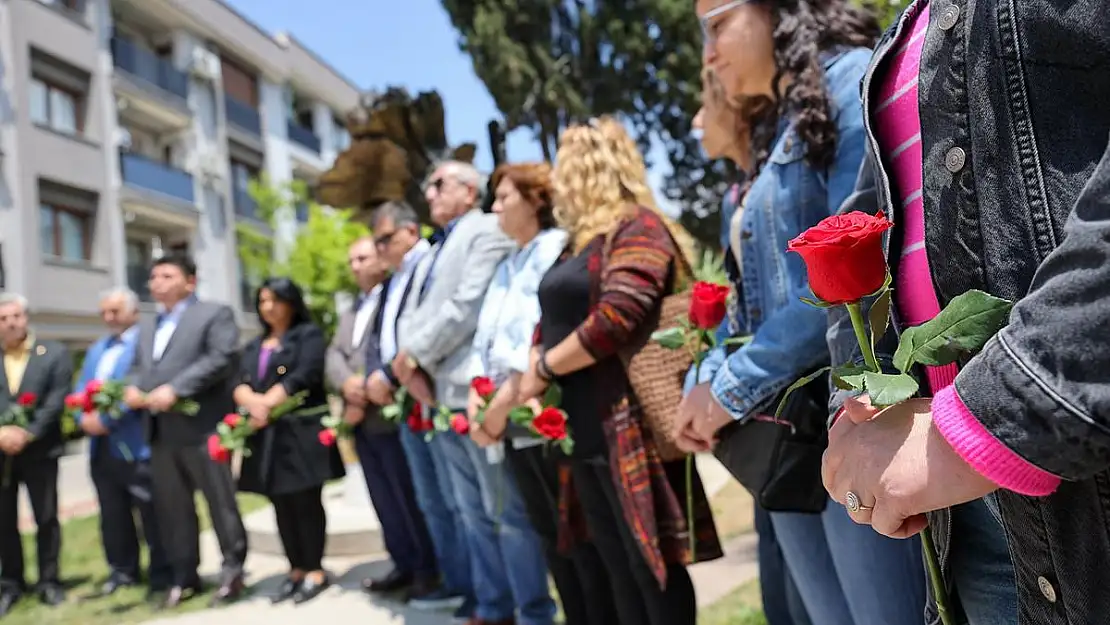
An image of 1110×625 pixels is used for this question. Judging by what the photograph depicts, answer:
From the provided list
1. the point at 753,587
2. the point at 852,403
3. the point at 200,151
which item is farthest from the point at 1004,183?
the point at 200,151

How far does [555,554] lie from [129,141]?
22.3 m

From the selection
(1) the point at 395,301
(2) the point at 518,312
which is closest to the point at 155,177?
(1) the point at 395,301

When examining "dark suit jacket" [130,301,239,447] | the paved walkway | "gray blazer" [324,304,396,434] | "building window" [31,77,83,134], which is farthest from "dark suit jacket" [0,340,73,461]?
"building window" [31,77,83,134]

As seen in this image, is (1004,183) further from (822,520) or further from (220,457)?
→ (220,457)

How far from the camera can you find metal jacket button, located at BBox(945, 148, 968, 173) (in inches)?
38.5

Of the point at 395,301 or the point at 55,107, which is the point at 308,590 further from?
the point at 55,107

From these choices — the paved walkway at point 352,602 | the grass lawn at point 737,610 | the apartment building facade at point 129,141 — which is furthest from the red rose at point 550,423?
the apartment building facade at point 129,141

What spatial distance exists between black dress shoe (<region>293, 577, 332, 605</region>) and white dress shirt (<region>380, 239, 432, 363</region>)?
1.46 m

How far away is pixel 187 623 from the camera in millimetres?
4645

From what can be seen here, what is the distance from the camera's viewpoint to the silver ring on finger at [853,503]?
0.96 metres

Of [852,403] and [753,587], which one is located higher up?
[852,403]

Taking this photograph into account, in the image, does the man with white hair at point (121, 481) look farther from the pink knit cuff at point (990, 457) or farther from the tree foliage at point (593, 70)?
the tree foliage at point (593, 70)

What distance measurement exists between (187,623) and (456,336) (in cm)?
239

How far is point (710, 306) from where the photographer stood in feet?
7.20
